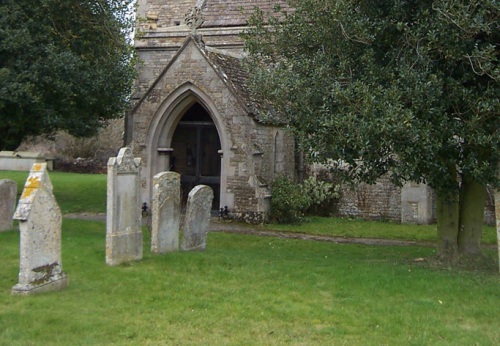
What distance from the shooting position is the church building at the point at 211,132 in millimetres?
16906

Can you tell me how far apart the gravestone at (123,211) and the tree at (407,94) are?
9.58 feet

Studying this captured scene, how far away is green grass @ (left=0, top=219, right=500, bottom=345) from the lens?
21.0 ft

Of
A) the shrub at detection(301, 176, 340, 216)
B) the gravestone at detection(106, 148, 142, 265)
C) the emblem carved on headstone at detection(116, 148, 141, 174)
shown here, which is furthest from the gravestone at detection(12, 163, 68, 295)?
the shrub at detection(301, 176, 340, 216)

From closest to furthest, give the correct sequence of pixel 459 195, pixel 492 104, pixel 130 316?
pixel 130 316
pixel 492 104
pixel 459 195

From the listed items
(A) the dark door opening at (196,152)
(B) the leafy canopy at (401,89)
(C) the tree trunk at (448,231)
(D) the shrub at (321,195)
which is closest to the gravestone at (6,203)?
(B) the leafy canopy at (401,89)

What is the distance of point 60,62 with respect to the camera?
14.3m

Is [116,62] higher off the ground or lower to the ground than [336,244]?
higher

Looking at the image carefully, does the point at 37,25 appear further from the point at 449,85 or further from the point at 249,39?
the point at 449,85

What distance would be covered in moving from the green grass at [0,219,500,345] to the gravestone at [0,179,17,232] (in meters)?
2.08

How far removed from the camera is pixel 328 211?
18.7 m

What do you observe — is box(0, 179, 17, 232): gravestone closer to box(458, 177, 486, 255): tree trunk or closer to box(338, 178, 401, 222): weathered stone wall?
box(458, 177, 486, 255): tree trunk

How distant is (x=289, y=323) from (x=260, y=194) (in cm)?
977

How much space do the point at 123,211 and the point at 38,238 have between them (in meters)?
2.19

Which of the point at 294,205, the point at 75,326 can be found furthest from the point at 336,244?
the point at 75,326
